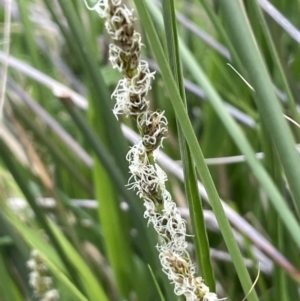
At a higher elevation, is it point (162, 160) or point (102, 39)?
point (102, 39)

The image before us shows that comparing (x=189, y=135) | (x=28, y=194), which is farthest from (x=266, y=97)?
(x=28, y=194)

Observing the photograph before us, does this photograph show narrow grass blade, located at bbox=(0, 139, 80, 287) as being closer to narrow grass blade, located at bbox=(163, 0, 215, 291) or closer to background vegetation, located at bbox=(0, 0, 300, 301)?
background vegetation, located at bbox=(0, 0, 300, 301)

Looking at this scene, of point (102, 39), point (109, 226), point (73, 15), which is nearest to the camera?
point (73, 15)

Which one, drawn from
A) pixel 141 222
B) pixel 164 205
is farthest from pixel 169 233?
pixel 141 222

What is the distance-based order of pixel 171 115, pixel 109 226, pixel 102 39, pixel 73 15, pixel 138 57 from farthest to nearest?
pixel 102 39, pixel 171 115, pixel 109 226, pixel 73 15, pixel 138 57

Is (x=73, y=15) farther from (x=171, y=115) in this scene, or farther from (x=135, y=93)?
(x=171, y=115)

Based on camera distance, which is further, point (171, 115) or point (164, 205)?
point (171, 115)
